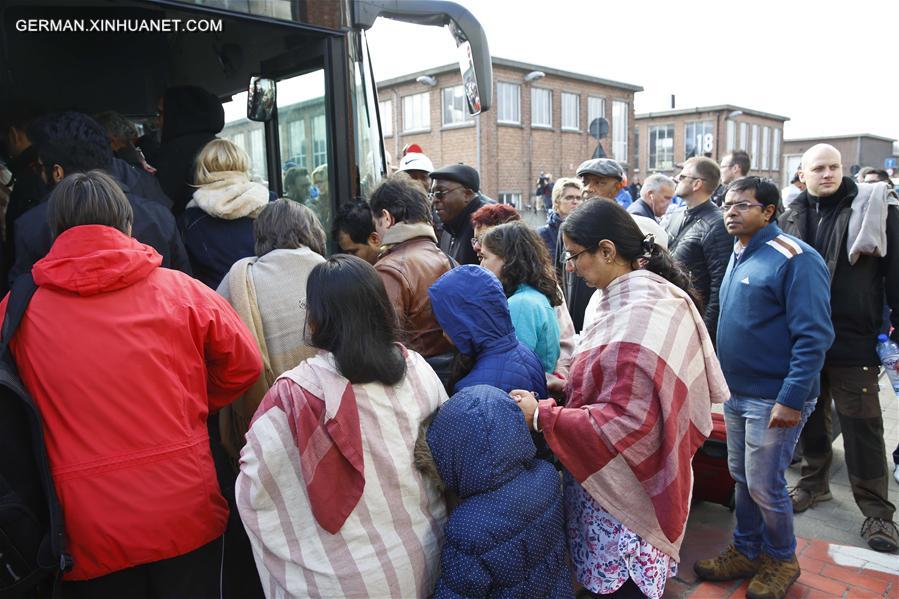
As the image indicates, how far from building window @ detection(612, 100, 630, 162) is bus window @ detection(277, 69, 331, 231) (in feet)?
106

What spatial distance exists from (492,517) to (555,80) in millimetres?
30354

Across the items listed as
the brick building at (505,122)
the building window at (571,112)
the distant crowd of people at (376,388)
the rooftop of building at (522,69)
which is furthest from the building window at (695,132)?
the distant crowd of people at (376,388)

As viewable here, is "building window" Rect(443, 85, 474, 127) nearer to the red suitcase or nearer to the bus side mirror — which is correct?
the bus side mirror

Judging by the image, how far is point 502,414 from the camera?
1.97 meters

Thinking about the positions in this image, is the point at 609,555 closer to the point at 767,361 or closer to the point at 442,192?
the point at 767,361

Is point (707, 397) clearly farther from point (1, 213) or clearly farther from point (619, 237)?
point (1, 213)

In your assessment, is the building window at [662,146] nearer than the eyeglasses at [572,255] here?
No

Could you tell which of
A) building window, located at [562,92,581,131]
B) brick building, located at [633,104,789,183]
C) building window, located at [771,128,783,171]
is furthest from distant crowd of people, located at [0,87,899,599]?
building window, located at [771,128,783,171]

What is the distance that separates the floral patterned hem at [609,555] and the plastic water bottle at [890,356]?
7.39ft

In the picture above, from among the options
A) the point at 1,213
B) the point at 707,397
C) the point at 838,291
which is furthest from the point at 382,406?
the point at 838,291

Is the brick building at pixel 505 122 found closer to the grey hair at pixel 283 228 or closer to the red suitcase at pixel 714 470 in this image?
the red suitcase at pixel 714 470

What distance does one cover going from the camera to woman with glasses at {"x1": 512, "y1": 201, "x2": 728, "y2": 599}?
6.97ft

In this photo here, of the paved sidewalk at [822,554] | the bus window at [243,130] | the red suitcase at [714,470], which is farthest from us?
the red suitcase at [714,470]

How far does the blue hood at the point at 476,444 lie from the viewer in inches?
74.5
